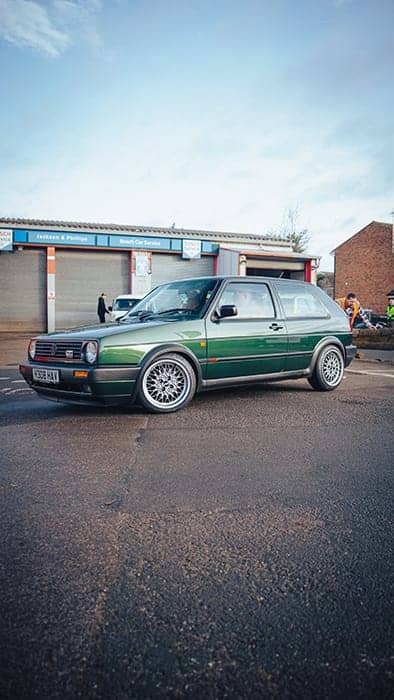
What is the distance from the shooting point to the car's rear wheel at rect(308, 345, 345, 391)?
671 cm

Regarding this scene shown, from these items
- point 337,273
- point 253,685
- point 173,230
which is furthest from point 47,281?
point 337,273

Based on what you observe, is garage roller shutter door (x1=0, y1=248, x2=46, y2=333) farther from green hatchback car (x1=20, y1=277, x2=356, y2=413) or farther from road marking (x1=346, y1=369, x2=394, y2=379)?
green hatchback car (x1=20, y1=277, x2=356, y2=413)

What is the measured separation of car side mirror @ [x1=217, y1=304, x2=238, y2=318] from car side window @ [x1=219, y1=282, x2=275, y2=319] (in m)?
0.18

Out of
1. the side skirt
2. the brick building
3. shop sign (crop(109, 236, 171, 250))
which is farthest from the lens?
the brick building

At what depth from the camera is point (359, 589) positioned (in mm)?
1989

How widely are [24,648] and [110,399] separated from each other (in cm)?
344

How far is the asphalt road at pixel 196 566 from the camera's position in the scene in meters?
1.53

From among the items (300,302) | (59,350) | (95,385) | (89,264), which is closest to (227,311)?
(300,302)

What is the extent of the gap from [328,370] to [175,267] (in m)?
20.6

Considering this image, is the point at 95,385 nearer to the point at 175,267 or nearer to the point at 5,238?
the point at 5,238

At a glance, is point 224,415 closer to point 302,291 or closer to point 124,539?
point 302,291

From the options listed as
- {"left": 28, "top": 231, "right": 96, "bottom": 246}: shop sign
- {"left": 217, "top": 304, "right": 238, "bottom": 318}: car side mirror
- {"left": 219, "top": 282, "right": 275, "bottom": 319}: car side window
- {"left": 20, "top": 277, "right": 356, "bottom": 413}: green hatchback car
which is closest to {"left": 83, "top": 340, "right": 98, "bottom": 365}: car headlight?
{"left": 20, "top": 277, "right": 356, "bottom": 413}: green hatchback car

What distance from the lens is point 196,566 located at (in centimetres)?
218

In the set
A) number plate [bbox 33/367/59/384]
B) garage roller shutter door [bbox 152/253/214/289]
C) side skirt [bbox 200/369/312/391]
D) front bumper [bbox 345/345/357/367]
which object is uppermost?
garage roller shutter door [bbox 152/253/214/289]
